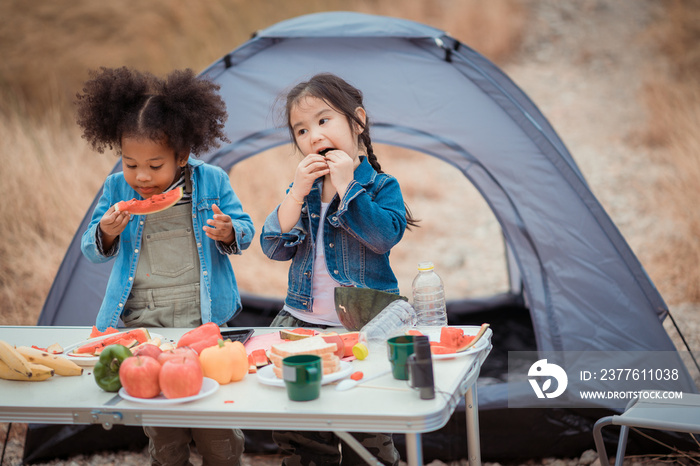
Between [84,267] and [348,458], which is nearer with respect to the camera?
[348,458]

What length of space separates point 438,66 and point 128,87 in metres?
1.92

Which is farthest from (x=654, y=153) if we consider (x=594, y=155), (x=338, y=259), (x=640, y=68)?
(x=338, y=259)

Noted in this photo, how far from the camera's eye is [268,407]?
74.0 inches

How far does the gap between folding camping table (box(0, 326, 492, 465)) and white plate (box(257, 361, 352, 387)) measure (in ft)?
0.06

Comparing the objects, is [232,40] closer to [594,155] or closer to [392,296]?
[594,155]

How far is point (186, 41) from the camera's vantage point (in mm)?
11078

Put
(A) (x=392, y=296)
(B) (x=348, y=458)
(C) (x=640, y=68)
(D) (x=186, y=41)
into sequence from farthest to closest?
(C) (x=640, y=68), (D) (x=186, y=41), (B) (x=348, y=458), (A) (x=392, y=296)

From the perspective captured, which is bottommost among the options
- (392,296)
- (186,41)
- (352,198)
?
(392,296)

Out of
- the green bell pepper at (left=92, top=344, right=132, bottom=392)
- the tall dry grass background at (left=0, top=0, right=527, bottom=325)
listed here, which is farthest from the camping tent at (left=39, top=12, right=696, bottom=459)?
the tall dry grass background at (left=0, top=0, right=527, bottom=325)

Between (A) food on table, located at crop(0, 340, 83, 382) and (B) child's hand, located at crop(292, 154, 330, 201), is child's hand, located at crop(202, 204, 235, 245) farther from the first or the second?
(A) food on table, located at crop(0, 340, 83, 382)

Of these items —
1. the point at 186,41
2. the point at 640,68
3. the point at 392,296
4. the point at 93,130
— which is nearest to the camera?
the point at 392,296

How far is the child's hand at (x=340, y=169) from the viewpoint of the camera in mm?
2686

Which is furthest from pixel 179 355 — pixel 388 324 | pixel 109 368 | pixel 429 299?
pixel 429 299

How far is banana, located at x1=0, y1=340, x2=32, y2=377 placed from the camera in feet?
7.16
